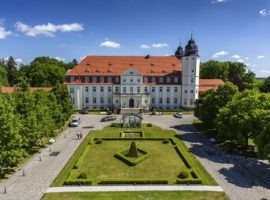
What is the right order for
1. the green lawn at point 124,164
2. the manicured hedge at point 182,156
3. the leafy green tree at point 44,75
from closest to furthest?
the green lawn at point 124,164
the manicured hedge at point 182,156
the leafy green tree at point 44,75

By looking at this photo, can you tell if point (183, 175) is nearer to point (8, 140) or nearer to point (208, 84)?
point (8, 140)

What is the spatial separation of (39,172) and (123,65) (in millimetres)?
50934

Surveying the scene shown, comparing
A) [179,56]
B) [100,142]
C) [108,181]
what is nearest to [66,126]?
[100,142]

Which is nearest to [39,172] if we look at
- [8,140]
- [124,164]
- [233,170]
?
[8,140]

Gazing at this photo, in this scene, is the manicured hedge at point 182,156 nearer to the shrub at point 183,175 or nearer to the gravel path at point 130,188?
the shrub at point 183,175

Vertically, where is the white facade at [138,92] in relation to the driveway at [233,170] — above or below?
above

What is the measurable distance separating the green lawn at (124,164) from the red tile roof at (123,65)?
1284 inches

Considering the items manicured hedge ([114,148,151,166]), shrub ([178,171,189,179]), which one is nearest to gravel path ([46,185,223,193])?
shrub ([178,171,189,179])

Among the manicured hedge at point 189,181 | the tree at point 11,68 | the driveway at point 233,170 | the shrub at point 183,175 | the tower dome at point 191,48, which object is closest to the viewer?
the driveway at point 233,170

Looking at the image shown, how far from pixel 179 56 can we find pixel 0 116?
70971 mm

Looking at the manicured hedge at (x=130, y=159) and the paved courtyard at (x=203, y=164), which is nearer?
the paved courtyard at (x=203, y=164)

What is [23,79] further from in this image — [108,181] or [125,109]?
[125,109]

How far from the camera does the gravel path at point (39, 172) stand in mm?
27953

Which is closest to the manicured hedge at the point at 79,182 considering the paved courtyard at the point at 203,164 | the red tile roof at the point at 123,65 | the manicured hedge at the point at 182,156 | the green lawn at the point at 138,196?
the green lawn at the point at 138,196
